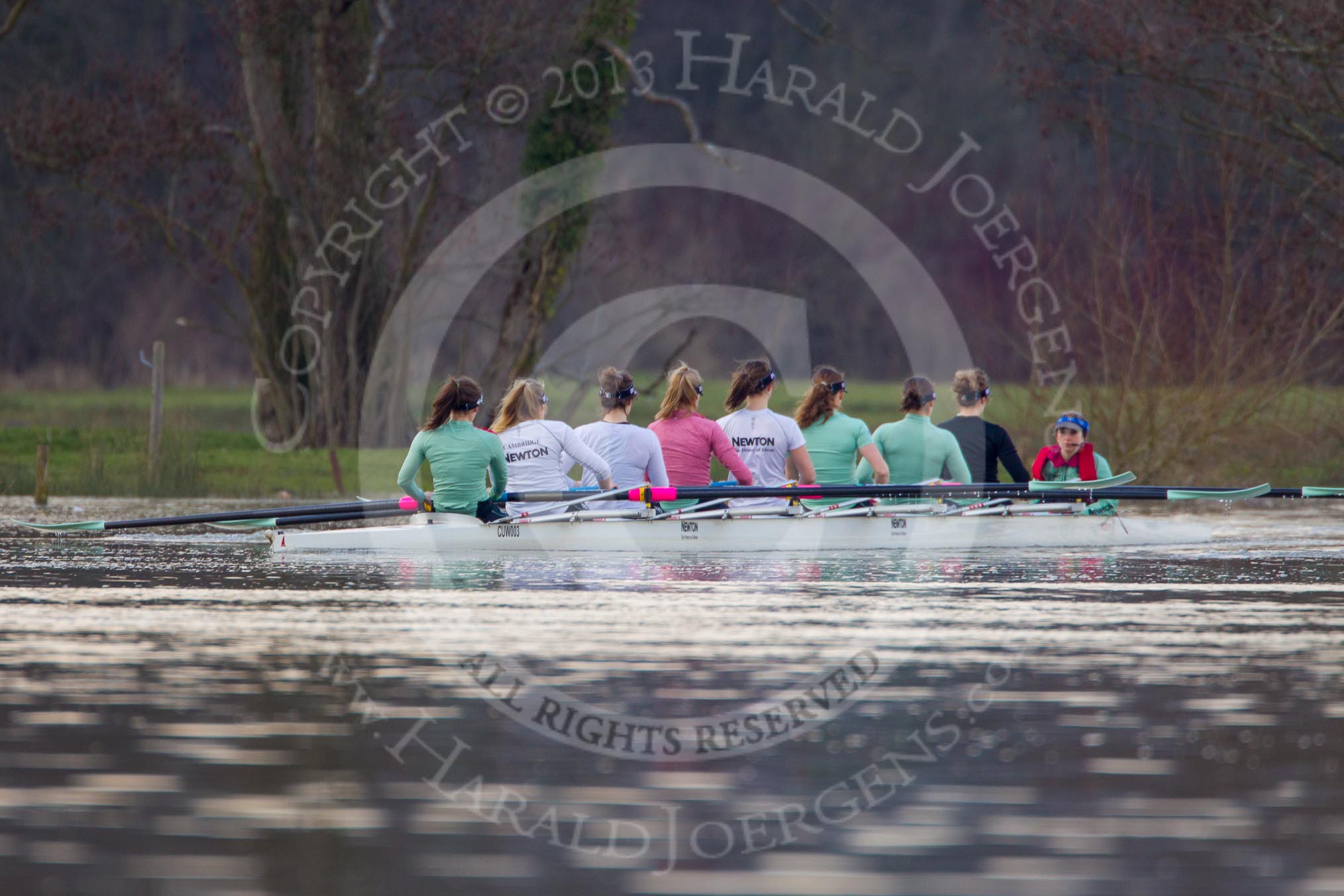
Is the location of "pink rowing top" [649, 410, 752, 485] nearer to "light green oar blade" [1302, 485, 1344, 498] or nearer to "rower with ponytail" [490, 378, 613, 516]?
"rower with ponytail" [490, 378, 613, 516]

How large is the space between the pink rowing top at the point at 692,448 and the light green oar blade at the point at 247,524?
282cm

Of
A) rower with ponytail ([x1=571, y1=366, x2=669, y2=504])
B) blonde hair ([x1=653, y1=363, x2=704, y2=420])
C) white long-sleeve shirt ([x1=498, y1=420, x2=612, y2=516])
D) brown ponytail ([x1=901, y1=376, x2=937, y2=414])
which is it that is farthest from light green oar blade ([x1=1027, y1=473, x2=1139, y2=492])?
white long-sleeve shirt ([x1=498, y1=420, x2=612, y2=516])

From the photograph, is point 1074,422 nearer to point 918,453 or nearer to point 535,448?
point 918,453

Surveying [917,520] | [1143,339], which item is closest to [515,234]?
[1143,339]

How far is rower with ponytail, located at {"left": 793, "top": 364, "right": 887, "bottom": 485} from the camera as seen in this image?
568 inches

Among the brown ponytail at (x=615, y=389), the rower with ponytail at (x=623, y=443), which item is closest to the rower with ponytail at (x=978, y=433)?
the rower with ponytail at (x=623, y=443)

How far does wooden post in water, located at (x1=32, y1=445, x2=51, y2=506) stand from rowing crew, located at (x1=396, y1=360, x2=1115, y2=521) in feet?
18.8

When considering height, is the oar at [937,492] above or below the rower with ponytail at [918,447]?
below

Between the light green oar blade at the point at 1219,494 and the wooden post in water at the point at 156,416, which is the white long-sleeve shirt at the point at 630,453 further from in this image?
the wooden post in water at the point at 156,416

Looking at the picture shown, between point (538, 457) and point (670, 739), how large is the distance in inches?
275

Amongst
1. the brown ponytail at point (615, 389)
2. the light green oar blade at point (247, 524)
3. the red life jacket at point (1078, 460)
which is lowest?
Result: the light green oar blade at point (247, 524)

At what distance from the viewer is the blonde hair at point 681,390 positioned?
45.7 feet

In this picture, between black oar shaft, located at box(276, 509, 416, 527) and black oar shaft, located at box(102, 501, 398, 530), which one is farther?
black oar shaft, located at box(276, 509, 416, 527)

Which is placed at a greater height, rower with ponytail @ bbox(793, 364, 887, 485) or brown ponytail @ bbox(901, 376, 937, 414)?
brown ponytail @ bbox(901, 376, 937, 414)
